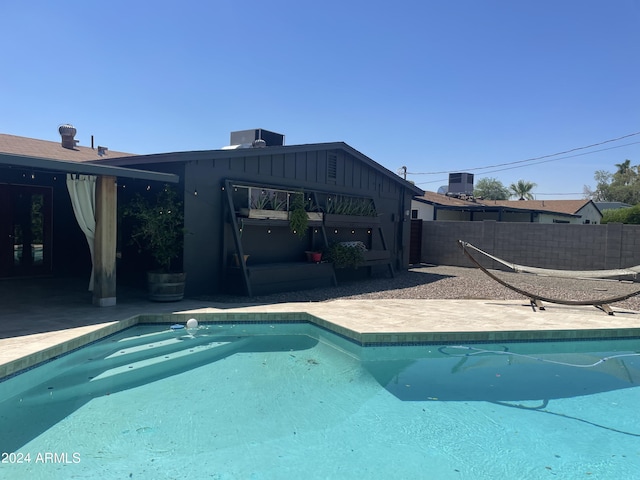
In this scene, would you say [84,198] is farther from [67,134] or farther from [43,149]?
[67,134]

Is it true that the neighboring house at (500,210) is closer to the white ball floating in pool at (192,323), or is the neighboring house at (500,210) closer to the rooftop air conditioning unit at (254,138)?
the rooftop air conditioning unit at (254,138)

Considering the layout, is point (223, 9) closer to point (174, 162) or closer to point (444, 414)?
point (174, 162)

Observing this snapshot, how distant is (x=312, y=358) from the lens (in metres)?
5.71

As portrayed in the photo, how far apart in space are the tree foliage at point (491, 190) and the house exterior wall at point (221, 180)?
4755cm

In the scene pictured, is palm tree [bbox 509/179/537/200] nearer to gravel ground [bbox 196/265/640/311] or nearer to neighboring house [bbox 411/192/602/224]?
neighboring house [bbox 411/192/602/224]

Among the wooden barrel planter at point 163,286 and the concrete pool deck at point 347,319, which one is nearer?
the concrete pool deck at point 347,319

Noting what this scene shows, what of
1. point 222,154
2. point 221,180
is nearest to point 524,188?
point 221,180

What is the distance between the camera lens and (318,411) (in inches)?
165

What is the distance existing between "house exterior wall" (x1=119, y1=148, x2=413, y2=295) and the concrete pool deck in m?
0.92

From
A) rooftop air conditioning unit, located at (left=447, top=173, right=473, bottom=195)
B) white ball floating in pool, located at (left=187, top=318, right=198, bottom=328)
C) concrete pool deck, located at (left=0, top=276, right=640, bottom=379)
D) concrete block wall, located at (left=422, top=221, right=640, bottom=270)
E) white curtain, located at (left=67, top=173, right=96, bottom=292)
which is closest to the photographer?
concrete pool deck, located at (left=0, top=276, right=640, bottom=379)

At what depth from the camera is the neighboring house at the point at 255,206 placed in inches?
323

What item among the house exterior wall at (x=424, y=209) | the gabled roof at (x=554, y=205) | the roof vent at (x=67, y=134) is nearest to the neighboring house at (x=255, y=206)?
the roof vent at (x=67, y=134)

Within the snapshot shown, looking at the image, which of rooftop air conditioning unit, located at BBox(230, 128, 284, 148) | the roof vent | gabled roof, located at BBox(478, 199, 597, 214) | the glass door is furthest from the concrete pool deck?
gabled roof, located at BBox(478, 199, 597, 214)

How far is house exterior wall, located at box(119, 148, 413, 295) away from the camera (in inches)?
319
